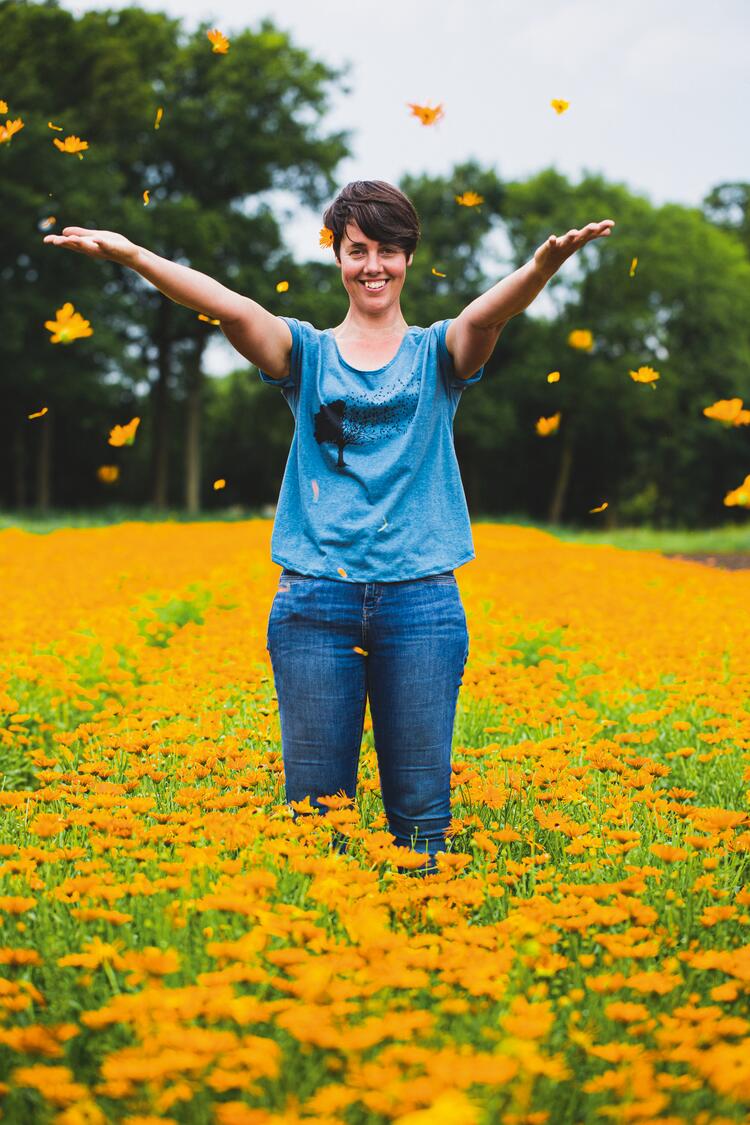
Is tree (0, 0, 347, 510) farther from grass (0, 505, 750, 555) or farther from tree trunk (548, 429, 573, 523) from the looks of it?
tree trunk (548, 429, 573, 523)

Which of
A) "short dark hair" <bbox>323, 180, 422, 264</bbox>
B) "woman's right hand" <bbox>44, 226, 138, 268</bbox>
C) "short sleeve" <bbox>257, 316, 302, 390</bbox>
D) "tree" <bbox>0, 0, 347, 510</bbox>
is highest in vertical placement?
"tree" <bbox>0, 0, 347, 510</bbox>

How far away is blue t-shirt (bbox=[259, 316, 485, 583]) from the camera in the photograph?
271 cm

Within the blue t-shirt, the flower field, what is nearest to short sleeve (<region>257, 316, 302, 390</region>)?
the blue t-shirt

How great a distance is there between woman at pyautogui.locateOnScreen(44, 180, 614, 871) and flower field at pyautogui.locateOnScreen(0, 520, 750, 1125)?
0.71ft

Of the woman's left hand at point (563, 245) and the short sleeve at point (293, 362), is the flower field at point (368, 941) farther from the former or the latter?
the woman's left hand at point (563, 245)

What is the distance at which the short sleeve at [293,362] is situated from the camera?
2842mm

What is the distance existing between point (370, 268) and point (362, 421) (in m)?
0.41

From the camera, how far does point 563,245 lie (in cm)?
244

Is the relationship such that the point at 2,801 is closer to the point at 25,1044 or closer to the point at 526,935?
the point at 25,1044

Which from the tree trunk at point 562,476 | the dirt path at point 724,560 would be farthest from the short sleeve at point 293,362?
the tree trunk at point 562,476

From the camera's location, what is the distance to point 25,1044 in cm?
172

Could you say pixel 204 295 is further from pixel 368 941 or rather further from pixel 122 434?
pixel 122 434

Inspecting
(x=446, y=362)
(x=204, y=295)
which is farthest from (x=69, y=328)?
(x=446, y=362)

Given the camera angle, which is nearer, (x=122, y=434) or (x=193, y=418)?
(x=122, y=434)
